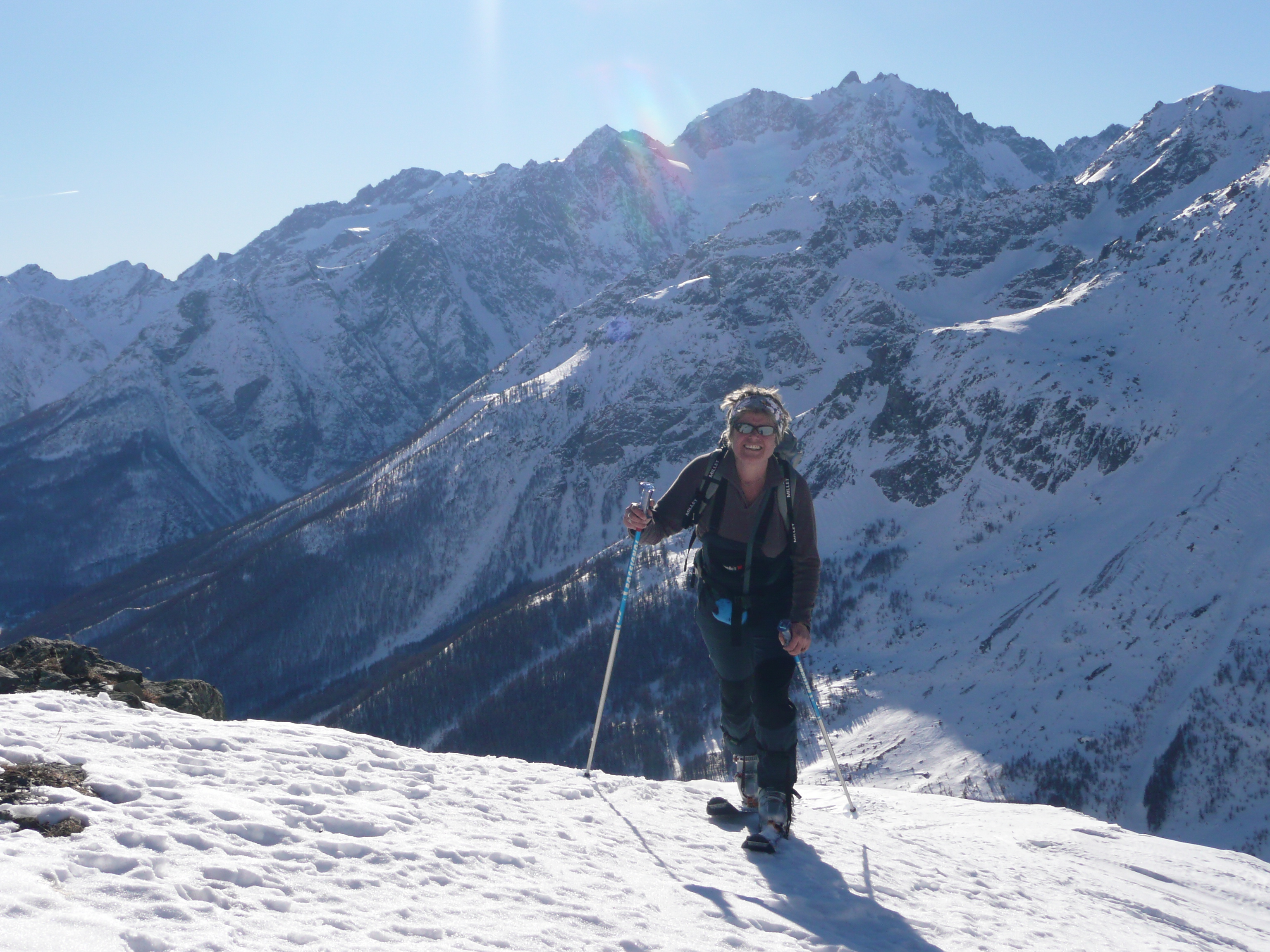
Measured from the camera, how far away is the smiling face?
34.6 feet

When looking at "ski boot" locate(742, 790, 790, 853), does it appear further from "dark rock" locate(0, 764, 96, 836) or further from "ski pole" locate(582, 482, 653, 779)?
"dark rock" locate(0, 764, 96, 836)

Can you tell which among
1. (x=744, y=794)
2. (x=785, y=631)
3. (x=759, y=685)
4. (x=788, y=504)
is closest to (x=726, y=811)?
(x=744, y=794)

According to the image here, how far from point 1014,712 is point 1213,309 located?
105 metres

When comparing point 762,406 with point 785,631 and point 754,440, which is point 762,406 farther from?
point 785,631

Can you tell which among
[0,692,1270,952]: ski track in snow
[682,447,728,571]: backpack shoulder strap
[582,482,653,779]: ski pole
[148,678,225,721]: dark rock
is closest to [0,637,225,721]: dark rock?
[148,678,225,721]: dark rock

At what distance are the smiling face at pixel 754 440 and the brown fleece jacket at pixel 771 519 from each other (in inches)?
10.0

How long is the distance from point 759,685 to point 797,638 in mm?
886

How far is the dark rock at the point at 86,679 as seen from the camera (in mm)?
13070

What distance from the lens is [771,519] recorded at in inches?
417

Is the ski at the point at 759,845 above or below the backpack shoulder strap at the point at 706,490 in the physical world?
below

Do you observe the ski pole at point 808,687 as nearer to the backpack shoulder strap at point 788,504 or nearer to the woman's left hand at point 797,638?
the woman's left hand at point 797,638

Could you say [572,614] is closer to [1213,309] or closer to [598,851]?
[1213,309]

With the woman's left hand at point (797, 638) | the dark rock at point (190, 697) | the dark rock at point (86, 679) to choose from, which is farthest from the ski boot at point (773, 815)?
the dark rock at point (190, 697)

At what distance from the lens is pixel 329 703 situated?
184 meters
